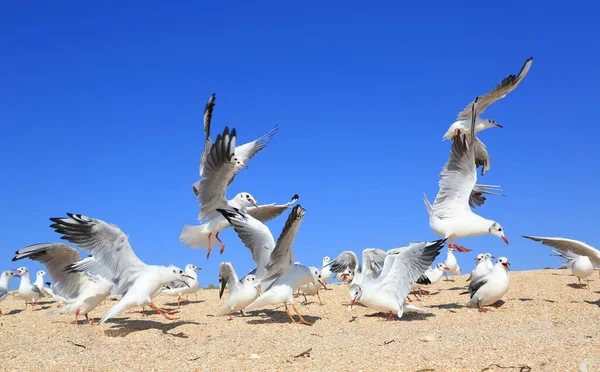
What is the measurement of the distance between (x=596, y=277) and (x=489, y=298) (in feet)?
19.5

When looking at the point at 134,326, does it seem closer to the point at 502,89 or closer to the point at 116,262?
the point at 116,262

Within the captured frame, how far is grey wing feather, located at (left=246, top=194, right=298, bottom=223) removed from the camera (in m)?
11.9

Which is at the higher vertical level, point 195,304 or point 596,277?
point 596,277

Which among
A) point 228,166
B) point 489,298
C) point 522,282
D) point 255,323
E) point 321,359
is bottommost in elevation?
point 321,359

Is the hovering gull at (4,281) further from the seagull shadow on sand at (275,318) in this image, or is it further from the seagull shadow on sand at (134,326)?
the seagull shadow on sand at (275,318)

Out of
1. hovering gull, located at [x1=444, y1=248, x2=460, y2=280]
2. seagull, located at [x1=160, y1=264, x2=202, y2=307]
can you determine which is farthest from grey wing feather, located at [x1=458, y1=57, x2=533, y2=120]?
seagull, located at [x1=160, y1=264, x2=202, y2=307]

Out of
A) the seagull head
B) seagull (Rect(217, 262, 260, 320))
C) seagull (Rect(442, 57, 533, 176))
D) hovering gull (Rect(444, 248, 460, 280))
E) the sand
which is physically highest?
seagull (Rect(442, 57, 533, 176))

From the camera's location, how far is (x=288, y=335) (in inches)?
281

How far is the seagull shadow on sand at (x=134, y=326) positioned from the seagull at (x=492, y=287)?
179 inches

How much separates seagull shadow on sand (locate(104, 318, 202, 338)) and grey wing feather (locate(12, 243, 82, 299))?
2.84 feet

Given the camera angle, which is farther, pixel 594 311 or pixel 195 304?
pixel 195 304

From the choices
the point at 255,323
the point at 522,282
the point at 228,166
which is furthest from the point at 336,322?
the point at 522,282

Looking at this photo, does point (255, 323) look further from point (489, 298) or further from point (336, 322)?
point (489, 298)

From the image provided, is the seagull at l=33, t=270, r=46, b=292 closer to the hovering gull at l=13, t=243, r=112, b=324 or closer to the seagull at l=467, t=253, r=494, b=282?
the hovering gull at l=13, t=243, r=112, b=324
